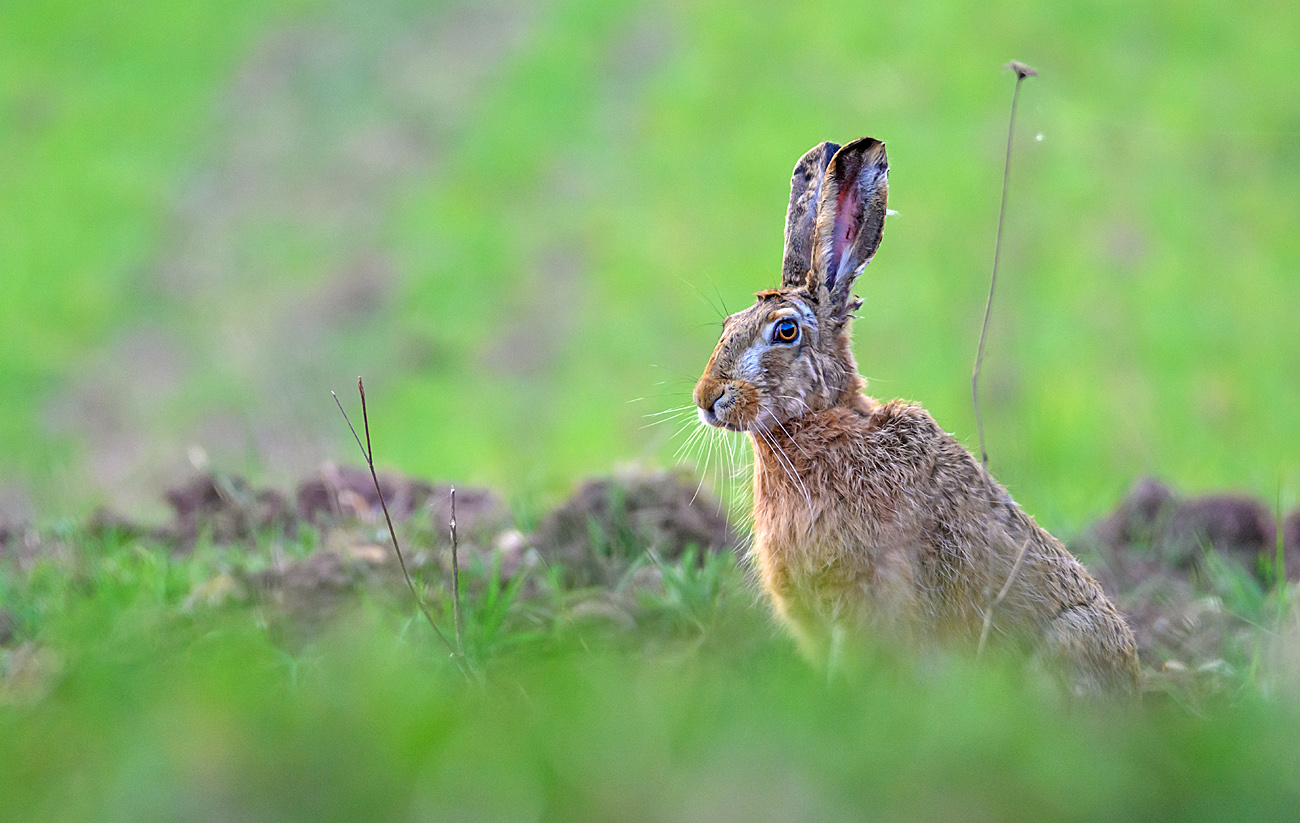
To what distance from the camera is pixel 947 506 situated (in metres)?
4.01

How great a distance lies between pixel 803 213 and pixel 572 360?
1229 centimetres

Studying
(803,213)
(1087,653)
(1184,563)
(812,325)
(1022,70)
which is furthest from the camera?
(1184,563)

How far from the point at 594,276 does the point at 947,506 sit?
14291 mm

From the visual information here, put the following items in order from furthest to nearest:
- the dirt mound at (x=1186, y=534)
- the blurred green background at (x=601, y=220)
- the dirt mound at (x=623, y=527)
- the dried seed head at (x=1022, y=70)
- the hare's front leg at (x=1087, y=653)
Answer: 1. the blurred green background at (x=601, y=220)
2. the dirt mound at (x=1186, y=534)
3. the dirt mound at (x=623, y=527)
4. the hare's front leg at (x=1087, y=653)
5. the dried seed head at (x=1022, y=70)

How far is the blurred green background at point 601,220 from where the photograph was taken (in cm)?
1475

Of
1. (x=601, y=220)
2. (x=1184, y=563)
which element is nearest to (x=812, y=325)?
(x=1184, y=563)

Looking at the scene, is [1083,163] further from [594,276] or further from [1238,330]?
[594,276]

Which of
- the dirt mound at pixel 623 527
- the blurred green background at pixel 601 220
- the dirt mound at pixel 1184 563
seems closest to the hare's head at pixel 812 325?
the dirt mound at pixel 623 527

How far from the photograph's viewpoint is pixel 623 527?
18.6 ft

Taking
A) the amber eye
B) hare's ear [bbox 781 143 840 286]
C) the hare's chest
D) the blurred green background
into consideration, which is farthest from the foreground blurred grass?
the blurred green background

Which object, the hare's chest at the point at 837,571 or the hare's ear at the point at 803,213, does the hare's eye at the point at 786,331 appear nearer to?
the hare's ear at the point at 803,213

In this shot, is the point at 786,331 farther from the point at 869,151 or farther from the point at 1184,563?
the point at 1184,563

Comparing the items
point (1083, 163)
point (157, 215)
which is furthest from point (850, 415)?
point (157, 215)

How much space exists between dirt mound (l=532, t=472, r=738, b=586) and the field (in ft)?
0.35
